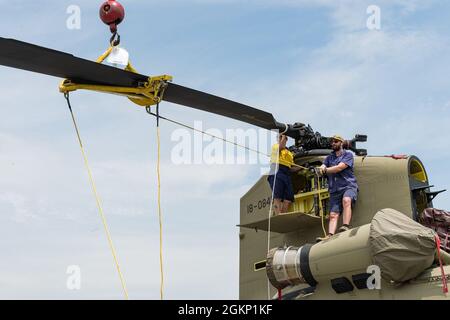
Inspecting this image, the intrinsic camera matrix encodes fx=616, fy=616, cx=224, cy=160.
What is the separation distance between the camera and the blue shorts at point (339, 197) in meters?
8.50

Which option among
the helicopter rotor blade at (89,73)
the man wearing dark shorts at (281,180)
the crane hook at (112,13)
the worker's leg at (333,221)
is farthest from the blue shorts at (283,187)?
the crane hook at (112,13)

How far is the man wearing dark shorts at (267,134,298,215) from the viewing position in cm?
939

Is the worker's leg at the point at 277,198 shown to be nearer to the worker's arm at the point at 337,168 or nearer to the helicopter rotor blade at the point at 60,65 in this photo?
the worker's arm at the point at 337,168

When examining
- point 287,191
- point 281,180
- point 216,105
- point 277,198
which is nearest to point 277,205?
point 277,198

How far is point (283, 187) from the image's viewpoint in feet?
30.9

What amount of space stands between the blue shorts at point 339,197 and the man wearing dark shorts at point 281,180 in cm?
90

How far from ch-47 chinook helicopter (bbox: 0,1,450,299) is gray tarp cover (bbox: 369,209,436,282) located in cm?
1

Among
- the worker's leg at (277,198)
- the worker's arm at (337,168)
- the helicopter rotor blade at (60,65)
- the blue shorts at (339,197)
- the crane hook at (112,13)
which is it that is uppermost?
the crane hook at (112,13)

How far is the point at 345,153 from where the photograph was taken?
8.84m

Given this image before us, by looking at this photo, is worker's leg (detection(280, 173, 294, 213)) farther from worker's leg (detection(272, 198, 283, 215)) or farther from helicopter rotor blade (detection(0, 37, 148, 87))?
helicopter rotor blade (detection(0, 37, 148, 87))

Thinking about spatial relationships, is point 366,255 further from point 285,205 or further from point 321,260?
point 285,205

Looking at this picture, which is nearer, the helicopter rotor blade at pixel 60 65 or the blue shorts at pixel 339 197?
the helicopter rotor blade at pixel 60 65
